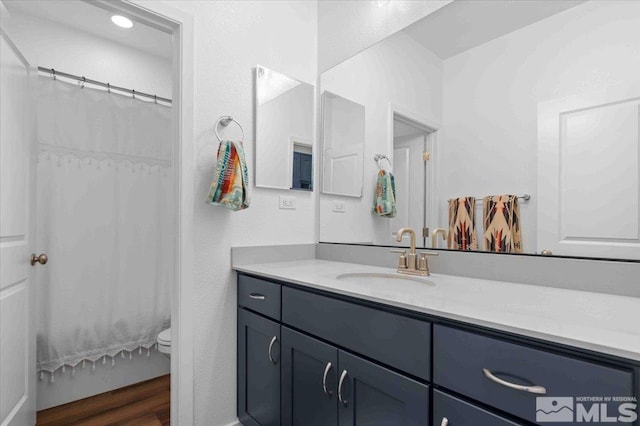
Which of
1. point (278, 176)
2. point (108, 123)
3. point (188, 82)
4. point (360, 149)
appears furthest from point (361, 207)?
point (108, 123)

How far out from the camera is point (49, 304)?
76.9 inches

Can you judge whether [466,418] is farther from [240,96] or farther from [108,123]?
[108,123]

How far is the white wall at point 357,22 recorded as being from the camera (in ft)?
5.34

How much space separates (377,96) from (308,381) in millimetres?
1419

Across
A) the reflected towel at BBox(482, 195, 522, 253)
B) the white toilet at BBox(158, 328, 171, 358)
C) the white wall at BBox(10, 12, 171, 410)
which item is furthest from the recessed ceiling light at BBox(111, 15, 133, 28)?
the reflected towel at BBox(482, 195, 522, 253)

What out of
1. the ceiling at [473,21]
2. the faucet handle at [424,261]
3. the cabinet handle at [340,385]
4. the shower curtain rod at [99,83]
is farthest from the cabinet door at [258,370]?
the shower curtain rod at [99,83]

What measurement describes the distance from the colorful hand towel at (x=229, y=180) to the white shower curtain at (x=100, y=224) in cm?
60

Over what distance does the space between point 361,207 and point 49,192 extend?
1.86 meters

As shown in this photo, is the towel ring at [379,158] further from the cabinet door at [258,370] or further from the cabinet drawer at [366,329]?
the cabinet door at [258,370]

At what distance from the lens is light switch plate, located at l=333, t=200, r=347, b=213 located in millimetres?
1950

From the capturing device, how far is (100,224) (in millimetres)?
2139

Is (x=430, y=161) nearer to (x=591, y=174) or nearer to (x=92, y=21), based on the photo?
(x=591, y=174)
